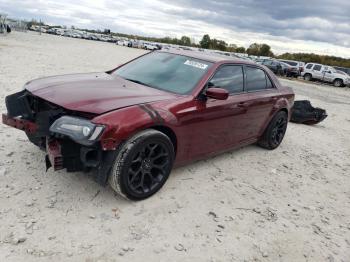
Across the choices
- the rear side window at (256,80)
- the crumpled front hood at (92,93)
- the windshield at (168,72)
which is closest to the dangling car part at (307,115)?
the rear side window at (256,80)

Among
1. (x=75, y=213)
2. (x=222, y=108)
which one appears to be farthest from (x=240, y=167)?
(x=75, y=213)

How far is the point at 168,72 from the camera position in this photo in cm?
451

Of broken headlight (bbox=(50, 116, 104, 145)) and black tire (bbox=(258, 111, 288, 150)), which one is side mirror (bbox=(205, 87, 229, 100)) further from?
black tire (bbox=(258, 111, 288, 150))

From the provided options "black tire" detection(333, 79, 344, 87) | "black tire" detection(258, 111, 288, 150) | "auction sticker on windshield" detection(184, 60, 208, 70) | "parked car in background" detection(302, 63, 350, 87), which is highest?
"auction sticker on windshield" detection(184, 60, 208, 70)

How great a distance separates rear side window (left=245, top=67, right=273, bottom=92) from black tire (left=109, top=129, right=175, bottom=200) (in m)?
2.08

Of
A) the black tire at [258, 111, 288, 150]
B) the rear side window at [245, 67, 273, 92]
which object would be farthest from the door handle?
the black tire at [258, 111, 288, 150]

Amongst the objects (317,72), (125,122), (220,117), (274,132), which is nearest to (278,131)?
(274,132)

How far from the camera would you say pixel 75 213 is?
3.32m

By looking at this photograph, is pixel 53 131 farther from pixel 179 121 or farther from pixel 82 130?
pixel 179 121

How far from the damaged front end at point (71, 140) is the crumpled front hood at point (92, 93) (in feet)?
0.30

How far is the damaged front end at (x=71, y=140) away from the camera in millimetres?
3127

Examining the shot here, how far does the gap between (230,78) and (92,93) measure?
2.09 m

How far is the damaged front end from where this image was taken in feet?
10.3

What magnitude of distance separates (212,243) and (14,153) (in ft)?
9.10
